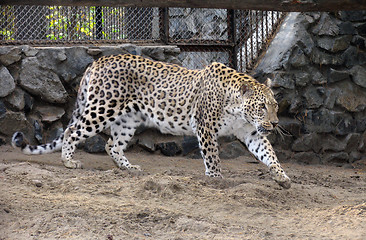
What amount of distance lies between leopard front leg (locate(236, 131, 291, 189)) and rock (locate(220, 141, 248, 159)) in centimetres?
172

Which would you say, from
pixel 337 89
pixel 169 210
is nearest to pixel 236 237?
pixel 169 210

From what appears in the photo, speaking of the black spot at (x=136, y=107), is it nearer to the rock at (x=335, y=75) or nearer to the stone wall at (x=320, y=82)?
the stone wall at (x=320, y=82)

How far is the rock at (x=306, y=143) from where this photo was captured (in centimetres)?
945

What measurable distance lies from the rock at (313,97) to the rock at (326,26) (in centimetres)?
99

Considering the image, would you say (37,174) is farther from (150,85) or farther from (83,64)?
(83,64)

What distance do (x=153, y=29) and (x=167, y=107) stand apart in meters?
2.08

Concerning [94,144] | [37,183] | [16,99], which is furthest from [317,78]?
[37,183]

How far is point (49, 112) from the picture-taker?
859 centimetres

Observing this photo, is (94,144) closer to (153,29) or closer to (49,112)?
(49,112)

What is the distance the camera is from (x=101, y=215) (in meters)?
4.83

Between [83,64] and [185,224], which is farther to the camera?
[83,64]

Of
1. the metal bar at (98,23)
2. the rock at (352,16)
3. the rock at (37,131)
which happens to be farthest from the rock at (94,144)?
the rock at (352,16)

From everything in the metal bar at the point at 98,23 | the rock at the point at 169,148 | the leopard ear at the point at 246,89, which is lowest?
the rock at the point at 169,148

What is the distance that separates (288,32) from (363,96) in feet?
5.88
